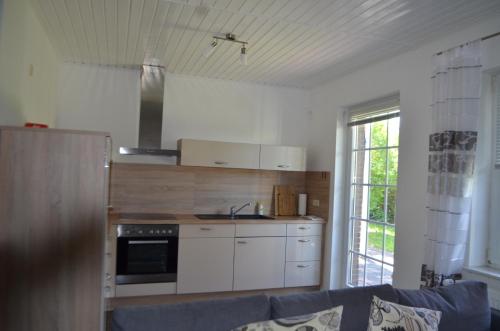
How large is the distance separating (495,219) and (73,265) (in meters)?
2.88

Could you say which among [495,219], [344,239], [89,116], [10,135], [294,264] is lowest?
[294,264]

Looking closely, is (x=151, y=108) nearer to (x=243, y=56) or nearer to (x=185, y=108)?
(x=185, y=108)

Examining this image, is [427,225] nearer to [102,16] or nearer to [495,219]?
[495,219]

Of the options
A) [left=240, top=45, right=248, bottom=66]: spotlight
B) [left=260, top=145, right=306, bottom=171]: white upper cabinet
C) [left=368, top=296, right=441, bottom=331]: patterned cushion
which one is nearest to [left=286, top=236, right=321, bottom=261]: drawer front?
[left=260, top=145, right=306, bottom=171]: white upper cabinet

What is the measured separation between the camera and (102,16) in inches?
113

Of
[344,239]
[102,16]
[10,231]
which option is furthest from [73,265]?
[344,239]

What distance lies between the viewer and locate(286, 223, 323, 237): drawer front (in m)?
4.35

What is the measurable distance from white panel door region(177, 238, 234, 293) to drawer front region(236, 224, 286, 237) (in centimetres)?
15

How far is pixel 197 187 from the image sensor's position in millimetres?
4562

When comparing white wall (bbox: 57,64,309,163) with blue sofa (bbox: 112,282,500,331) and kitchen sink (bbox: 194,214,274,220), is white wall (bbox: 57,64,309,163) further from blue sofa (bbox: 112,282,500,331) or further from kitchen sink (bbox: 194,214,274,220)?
blue sofa (bbox: 112,282,500,331)

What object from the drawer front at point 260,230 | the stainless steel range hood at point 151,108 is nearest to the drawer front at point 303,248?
the drawer front at point 260,230

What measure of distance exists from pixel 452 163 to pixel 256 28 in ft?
5.92

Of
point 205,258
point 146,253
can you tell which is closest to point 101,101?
point 146,253

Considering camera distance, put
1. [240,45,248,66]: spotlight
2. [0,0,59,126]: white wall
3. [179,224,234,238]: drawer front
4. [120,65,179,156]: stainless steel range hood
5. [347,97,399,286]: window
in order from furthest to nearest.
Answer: [120,65,179,156]: stainless steel range hood, [179,224,234,238]: drawer front, [347,97,399,286]: window, [240,45,248,66]: spotlight, [0,0,59,126]: white wall
